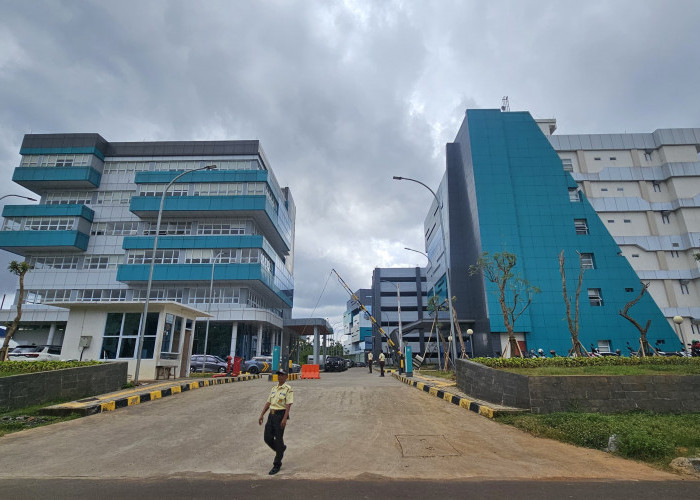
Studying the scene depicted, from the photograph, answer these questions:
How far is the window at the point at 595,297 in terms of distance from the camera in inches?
1613

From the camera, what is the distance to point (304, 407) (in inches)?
451

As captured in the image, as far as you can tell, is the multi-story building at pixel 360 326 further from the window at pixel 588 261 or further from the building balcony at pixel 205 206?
the window at pixel 588 261

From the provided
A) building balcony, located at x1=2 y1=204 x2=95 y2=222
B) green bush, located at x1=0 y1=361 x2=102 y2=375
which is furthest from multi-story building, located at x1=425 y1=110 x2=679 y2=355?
building balcony, located at x1=2 y1=204 x2=95 y2=222

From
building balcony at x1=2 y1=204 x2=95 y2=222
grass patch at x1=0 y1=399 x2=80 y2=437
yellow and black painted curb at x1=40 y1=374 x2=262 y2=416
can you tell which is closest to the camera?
grass patch at x1=0 y1=399 x2=80 y2=437

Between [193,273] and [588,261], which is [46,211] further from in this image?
[588,261]

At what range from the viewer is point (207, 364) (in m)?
30.8

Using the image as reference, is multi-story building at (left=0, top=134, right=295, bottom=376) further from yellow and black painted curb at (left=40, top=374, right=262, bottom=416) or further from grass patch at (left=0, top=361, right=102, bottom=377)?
grass patch at (left=0, top=361, right=102, bottom=377)

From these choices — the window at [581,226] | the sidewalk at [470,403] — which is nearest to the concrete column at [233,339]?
the sidewalk at [470,403]

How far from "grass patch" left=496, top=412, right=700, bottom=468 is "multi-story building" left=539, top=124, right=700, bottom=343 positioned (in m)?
41.8

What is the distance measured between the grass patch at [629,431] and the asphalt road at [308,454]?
429 millimetres

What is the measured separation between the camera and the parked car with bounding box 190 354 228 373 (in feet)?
97.9

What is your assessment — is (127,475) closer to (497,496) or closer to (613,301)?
(497,496)

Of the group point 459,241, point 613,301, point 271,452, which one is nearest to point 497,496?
point 271,452

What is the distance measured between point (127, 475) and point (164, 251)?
41.6 m
